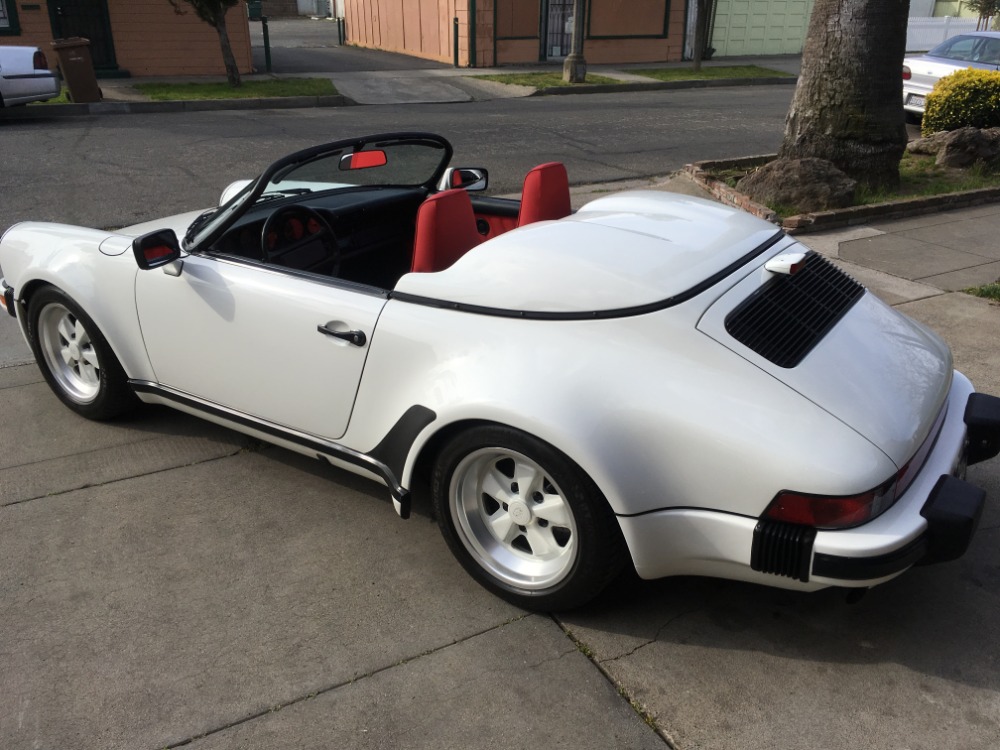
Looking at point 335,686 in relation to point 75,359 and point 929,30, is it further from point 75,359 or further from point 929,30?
point 929,30

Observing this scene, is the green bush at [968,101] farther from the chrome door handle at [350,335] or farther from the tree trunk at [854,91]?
the chrome door handle at [350,335]

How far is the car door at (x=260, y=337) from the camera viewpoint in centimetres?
316

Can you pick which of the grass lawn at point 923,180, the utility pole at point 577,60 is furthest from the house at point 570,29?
the grass lawn at point 923,180

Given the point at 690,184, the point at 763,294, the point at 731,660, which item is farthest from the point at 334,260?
the point at 690,184

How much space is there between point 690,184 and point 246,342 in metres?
6.74

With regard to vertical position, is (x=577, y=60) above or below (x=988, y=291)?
above

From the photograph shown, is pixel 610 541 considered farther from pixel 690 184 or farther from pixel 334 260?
pixel 690 184

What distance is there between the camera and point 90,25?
18.6 meters

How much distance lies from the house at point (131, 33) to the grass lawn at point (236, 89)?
5.29 ft

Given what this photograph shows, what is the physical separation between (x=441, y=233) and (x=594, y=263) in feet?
2.07

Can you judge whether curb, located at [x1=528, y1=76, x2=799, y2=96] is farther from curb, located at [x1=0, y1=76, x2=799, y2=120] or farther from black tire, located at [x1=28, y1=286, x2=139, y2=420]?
black tire, located at [x1=28, y1=286, x2=139, y2=420]

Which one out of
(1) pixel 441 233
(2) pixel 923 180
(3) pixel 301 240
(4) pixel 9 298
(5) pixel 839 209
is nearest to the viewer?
(1) pixel 441 233

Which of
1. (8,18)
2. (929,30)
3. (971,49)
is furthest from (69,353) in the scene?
(929,30)

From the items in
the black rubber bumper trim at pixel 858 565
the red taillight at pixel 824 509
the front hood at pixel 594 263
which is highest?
the front hood at pixel 594 263
